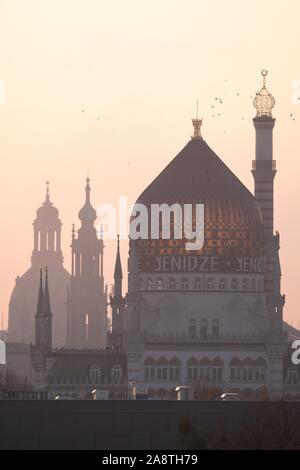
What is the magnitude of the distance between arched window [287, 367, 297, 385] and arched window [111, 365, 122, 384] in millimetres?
9062

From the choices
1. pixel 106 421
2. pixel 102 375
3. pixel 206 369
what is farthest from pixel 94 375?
pixel 106 421

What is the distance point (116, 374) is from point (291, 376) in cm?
960

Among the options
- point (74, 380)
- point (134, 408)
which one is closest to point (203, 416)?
point (134, 408)

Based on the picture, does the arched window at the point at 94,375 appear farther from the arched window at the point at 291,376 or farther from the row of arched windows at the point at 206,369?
the arched window at the point at 291,376

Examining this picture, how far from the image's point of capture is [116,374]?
194125mm

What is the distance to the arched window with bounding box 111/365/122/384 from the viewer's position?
193438 millimetres

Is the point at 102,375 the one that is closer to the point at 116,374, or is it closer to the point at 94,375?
the point at 94,375

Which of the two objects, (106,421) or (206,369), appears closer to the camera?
(106,421)

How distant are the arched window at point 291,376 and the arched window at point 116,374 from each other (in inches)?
357

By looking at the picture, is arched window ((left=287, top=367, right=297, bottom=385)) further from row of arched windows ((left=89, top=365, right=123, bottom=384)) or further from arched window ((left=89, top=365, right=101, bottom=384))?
arched window ((left=89, top=365, right=101, bottom=384))

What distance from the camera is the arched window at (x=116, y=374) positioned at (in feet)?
635

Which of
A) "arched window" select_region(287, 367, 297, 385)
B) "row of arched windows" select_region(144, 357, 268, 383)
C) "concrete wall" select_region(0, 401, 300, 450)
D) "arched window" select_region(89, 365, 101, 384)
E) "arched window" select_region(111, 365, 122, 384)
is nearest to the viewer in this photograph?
"concrete wall" select_region(0, 401, 300, 450)

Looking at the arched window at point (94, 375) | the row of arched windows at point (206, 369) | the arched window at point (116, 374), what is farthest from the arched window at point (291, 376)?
the arched window at point (94, 375)

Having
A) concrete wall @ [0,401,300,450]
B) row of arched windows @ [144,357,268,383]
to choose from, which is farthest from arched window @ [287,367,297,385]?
concrete wall @ [0,401,300,450]
